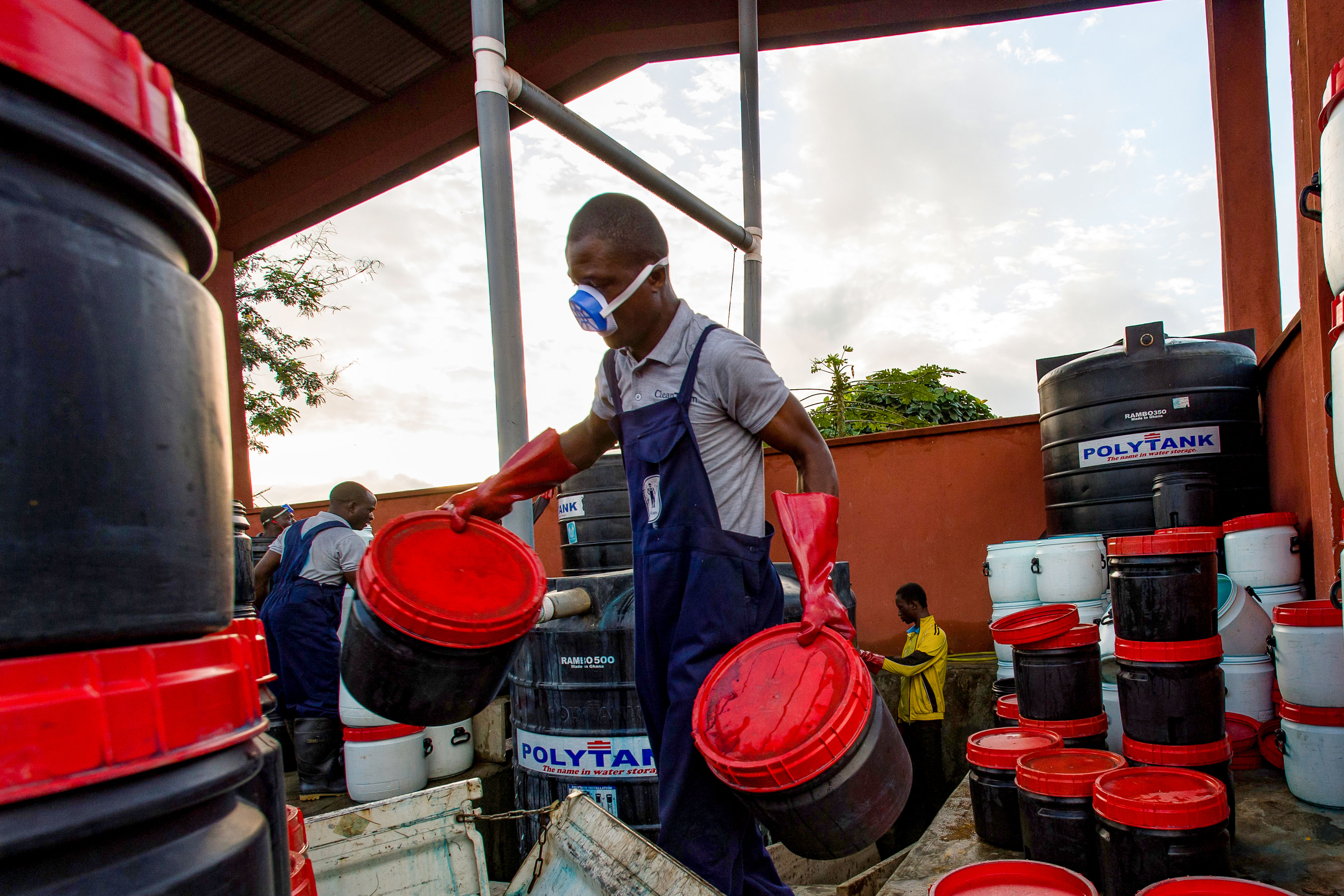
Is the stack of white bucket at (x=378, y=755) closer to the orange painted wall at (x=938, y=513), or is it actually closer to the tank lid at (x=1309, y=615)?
the orange painted wall at (x=938, y=513)

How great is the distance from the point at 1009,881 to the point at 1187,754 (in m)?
0.97

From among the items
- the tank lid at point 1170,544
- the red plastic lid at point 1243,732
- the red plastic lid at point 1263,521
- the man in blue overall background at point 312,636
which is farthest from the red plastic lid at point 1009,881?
the man in blue overall background at point 312,636

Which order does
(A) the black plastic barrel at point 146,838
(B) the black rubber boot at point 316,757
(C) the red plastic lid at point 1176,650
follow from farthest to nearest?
1. (B) the black rubber boot at point 316,757
2. (C) the red plastic lid at point 1176,650
3. (A) the black plastic barrel at point 146,838

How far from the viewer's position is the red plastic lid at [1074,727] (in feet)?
10.6

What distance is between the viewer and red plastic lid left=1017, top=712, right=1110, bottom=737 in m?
3.25

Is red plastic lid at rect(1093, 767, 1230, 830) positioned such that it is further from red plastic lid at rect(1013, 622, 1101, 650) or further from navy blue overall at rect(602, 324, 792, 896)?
navy blue overall at rect(602, 324, 792, 896)

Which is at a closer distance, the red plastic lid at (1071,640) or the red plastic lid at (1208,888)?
the red plastic lid at (1208,888)

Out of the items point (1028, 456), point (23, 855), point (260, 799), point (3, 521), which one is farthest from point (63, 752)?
point (1028, 456)

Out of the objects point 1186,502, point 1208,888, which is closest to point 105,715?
point 1208,888

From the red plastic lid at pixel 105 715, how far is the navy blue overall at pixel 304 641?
4710mm

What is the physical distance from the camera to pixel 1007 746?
10.4ft

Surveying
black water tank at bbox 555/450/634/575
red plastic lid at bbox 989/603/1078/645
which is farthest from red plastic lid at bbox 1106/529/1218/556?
black water tank at bbox 555/450/634/575

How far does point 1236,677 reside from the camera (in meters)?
3.47

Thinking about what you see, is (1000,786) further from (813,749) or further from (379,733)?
(379,733)
